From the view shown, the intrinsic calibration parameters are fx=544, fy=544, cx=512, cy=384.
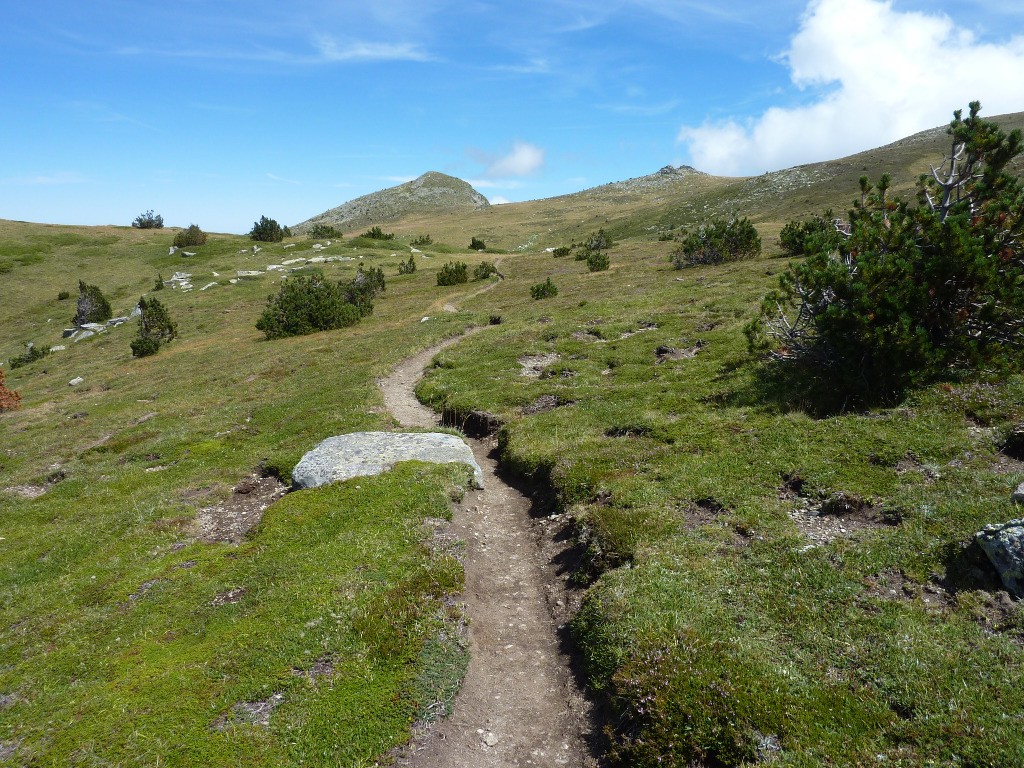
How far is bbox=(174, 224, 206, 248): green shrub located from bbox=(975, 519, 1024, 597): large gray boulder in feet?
378

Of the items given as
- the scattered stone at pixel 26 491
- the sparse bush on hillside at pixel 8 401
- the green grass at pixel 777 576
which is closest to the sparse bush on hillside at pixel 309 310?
the sparse bush on hillside at pixel 8 401

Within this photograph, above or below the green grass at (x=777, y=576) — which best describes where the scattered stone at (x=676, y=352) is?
above

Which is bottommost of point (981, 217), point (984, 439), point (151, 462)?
point (151, 462)

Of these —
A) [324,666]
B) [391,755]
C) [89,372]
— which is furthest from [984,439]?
[89,372]

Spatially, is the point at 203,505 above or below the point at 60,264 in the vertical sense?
below

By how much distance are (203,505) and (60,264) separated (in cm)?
9738

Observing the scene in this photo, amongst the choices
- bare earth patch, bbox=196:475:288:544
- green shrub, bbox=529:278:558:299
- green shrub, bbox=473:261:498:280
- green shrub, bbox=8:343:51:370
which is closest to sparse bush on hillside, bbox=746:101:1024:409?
→ bare earth patch, bbox=196:475:288:544

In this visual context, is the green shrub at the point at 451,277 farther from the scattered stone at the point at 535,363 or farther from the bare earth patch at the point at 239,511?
the bare earth patch at the point at 239,511

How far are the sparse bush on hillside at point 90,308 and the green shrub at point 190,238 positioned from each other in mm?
32284

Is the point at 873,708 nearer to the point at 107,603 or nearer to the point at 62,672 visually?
the point at 62,672

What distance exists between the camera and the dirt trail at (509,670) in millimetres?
9547

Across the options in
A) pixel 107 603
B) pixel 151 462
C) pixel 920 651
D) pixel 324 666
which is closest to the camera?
pixel 920 651

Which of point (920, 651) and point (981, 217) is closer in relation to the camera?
point (920, 651)

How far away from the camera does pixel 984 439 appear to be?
48.2 ft
